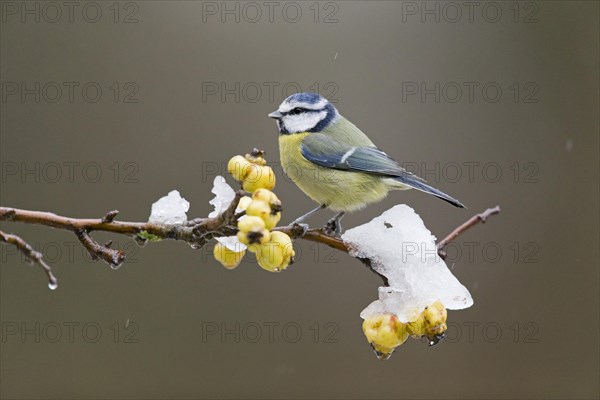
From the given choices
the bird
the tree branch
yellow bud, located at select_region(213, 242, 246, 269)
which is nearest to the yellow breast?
the bird

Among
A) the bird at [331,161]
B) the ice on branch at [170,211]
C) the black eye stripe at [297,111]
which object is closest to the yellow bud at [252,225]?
the ice on branch at [170,211]

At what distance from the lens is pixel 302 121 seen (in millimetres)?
1825

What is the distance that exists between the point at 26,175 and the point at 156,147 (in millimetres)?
574

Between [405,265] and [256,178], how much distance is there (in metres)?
0.25

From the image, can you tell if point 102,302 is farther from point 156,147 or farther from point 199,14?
point 199,14

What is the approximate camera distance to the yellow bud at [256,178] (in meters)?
0.83

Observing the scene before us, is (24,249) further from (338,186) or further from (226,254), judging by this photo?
(338,186)

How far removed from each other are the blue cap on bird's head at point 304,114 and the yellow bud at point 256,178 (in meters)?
0.93

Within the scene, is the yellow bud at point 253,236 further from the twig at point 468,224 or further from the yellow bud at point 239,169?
the twig at point 468,224

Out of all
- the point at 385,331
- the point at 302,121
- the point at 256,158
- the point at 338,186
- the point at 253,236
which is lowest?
the point at 385,331

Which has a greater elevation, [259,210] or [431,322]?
[259,210]

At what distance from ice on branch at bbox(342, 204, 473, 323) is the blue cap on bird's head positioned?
2.83 feet

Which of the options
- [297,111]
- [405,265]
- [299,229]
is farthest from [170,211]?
[297,111]

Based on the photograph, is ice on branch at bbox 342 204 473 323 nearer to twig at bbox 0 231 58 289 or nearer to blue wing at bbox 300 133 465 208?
twig at bbox 0 231 58 289
